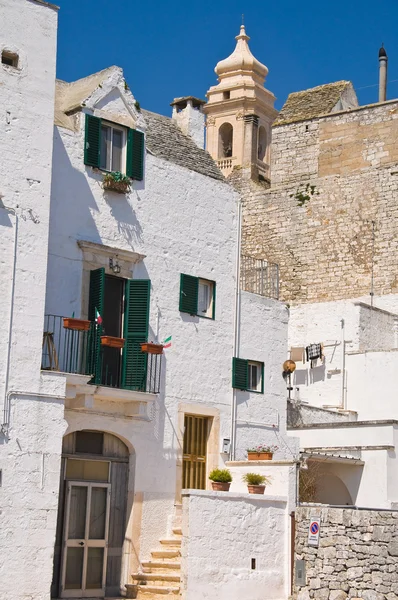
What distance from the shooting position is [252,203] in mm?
37781

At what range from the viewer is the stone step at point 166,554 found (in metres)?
21.2

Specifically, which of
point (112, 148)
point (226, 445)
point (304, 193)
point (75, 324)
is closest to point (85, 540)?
point (75, 324)

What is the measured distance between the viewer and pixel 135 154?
22.5 m

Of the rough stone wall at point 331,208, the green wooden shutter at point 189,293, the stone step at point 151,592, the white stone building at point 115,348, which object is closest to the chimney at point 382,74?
the rough stone wall at point 331,208

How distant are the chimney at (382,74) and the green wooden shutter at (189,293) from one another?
19.1m

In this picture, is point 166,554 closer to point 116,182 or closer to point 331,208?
point 116,182

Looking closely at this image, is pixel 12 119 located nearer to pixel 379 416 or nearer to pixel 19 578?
pixel 19 578

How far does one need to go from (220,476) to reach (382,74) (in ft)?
77.8

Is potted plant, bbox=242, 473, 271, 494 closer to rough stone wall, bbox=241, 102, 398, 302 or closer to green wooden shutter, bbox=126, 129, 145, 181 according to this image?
green wooden shutter, bbox=126, 129, 145, 181

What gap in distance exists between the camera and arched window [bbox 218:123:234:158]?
58.5 m

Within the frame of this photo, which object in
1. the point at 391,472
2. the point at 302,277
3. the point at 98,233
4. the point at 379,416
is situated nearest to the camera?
the point at 98,233

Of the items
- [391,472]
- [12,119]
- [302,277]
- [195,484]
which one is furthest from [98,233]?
[302,277]

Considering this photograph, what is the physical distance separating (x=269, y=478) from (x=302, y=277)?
14.2 meters

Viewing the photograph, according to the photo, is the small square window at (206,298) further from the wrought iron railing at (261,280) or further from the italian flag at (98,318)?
the italian flag at (98,318)
